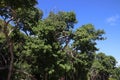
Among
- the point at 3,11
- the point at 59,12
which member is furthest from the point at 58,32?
the point at 3,11

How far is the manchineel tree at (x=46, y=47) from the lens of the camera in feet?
123

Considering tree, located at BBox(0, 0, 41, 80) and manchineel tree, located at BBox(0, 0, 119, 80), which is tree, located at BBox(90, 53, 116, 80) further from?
tree, located at BBox(0, 0, 41, 80)

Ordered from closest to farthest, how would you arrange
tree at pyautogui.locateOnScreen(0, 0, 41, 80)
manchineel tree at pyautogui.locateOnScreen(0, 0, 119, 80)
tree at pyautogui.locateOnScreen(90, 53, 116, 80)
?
1. tree at pyautogui.locateOnScreen(0, 0, 41, 80)
2. manchineel tree at pyautogui.locateOnScreen(0, 0, 119, 80)
3. tree at pyautogui.locateOnScreen(90, 53, 116, 80)

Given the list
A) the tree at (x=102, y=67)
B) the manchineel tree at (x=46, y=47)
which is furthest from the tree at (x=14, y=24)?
the tree at (x=102, y=67)

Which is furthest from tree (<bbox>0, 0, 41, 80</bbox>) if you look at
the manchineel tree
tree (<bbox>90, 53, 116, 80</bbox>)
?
tree (<bbox>90, 53, 116, 80</bbox>)

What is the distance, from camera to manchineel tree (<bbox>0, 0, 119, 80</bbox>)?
123 ft

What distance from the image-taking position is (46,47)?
119 feet

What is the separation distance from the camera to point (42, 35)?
3756 centimetres

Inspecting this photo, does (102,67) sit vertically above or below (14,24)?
above

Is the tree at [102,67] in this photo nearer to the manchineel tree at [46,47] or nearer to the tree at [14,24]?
the manchineel tree at [46,47]

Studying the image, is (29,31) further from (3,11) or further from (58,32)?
(3,11)

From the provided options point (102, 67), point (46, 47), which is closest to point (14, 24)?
point (46, 47)

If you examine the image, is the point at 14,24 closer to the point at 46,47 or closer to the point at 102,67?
the point at 46,47

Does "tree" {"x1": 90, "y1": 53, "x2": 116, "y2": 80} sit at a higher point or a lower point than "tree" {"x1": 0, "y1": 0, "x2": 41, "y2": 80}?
higher
